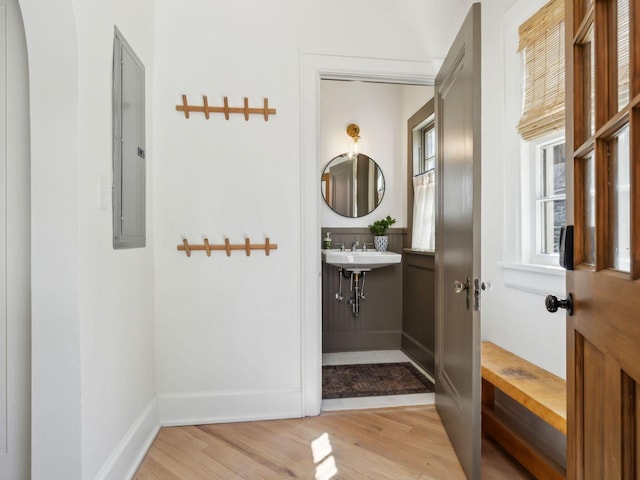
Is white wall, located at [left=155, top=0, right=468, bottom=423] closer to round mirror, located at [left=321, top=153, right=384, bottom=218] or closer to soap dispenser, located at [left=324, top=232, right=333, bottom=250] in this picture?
soap dispenser, located at [left=324, top=232, right=333, bottom=250]

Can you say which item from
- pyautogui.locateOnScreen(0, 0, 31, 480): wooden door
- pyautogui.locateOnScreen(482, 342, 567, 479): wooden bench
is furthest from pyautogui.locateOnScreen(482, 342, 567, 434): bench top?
pyautogui.locateOnScreen(0, 0, 31, 480): wooden door

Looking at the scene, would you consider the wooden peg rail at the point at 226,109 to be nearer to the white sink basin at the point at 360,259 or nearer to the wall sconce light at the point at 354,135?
the white sink basin at the point at 360,259

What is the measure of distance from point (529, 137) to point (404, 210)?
1551 mm

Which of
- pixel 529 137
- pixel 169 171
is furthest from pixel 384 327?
pixel 169 171

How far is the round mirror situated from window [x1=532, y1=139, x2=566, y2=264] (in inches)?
62.1

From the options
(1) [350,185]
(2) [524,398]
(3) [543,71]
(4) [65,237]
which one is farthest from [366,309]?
(4) [65,237]

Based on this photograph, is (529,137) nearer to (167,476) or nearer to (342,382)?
(342,382)

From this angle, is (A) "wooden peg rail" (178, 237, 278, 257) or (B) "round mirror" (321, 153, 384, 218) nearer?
(A) "wooden peg rail" (178, 237, 278, 257)

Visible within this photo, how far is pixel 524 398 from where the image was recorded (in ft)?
4.82

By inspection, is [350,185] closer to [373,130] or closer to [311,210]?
[373,130]

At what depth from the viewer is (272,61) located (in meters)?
2.07

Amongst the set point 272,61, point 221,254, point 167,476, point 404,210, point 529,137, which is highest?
point 272,61

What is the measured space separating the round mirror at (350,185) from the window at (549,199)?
1.58 m

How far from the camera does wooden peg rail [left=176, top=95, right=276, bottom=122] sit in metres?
2.01
